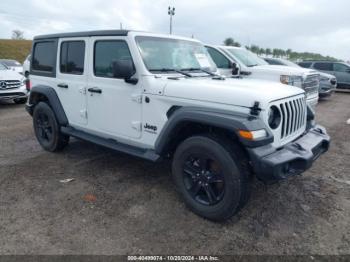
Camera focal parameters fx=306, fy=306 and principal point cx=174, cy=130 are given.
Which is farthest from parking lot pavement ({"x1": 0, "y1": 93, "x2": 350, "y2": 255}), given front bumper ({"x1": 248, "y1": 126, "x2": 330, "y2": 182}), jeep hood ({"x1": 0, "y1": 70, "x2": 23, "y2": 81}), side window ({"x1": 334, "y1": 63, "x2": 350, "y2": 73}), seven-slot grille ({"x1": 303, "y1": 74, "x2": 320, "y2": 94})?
side window ({"x1": 334, "y1": 63, "x2": 350, "y2": 73})

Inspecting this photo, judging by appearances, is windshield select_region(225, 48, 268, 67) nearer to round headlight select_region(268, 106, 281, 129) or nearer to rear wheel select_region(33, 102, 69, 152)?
rear wheel select_region(33, 102, 69, 152)

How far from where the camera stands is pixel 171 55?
3961 millimetres

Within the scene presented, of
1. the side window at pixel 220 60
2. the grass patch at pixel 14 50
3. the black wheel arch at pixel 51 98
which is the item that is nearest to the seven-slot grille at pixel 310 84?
the side window at pixel 220 60

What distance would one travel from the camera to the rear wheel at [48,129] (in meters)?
5.04

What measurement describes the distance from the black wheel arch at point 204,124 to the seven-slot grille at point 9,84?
789 cm

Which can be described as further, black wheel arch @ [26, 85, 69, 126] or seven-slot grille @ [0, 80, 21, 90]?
seven-slot grille @ [0, 80, 21, 90]

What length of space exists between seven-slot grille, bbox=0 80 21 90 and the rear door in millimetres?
5637

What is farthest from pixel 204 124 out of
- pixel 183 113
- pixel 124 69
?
pixel 124 69

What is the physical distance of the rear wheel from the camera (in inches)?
198

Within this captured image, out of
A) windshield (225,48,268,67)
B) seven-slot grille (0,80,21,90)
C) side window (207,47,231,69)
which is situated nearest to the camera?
side window (207,47,231,69)

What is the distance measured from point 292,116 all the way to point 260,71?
507 cm

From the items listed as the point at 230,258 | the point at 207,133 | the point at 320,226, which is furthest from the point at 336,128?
the point at 230,258

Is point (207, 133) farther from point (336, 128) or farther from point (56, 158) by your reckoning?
point (336, 128)

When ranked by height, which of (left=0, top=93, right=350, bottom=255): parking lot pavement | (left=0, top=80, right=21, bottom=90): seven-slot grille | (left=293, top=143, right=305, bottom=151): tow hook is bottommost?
(left=0, top=93, right=350, bottom=255): parking lot pavement
